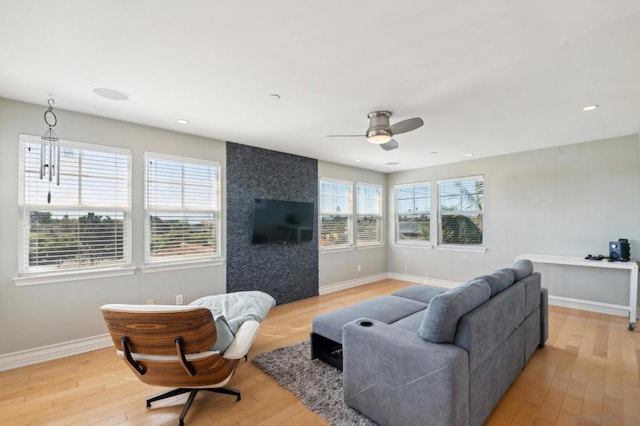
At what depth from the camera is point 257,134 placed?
3924 mm

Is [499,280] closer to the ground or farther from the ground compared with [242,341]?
farther from the ground

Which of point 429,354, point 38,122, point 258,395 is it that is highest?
point 38,122

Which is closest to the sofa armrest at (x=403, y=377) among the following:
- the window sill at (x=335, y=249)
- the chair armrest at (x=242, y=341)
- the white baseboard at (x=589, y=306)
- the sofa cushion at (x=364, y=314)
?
the sofa cushion at (x=364, y=314)

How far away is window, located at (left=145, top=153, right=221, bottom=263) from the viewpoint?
11.8 feet

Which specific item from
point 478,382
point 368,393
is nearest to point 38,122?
point 368,393

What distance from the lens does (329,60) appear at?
6.97 ft

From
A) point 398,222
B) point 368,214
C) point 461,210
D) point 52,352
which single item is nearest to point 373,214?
point 368,214

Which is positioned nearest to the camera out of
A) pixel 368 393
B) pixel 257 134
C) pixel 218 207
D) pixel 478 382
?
pixel 478 382

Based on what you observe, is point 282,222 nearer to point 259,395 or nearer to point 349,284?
point 349,284

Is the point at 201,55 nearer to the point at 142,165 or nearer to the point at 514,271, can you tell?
the point at 142,165

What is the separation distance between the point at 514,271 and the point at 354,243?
360 cm

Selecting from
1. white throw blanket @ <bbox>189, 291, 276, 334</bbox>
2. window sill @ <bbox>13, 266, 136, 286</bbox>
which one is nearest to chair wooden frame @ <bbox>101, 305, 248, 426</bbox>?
white throw blanket @ <bbox>189, 291, 276, 334</bbox>

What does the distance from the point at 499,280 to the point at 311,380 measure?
5.82ft

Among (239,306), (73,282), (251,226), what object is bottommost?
(239,306)
